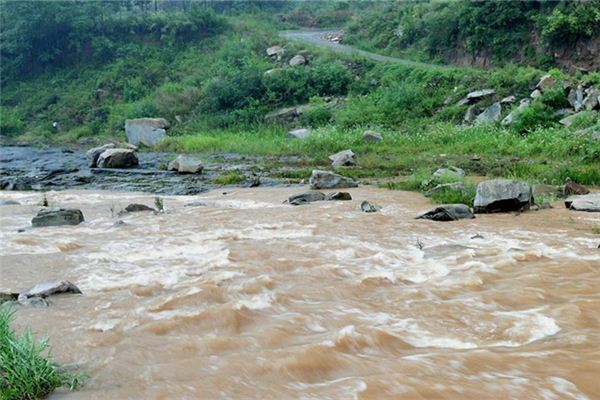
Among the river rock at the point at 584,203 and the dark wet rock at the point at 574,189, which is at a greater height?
the river rock at the point at 584,203

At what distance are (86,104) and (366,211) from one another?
3852 cm

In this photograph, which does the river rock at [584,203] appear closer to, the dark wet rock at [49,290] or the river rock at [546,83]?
the dark wet rock at [49,290]

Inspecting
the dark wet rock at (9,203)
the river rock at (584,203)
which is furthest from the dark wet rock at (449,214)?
the dark wet rock at (9,203)

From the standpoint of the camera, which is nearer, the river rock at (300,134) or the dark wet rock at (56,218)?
the dark wet rock at (56,218)

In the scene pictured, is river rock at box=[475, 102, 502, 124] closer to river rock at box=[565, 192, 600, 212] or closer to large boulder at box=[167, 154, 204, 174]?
large boulder at box=[167, 154, 204, 174]

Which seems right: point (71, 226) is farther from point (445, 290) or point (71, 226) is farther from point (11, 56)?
point (11, 56)

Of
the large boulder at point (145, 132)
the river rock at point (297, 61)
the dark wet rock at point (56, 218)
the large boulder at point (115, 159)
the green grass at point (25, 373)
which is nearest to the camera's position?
the green grass at point (25, 373)

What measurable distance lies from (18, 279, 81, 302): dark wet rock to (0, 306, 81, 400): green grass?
207 centimetres

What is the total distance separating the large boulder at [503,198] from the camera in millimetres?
10070

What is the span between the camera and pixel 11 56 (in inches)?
1875

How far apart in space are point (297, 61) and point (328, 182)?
2445 cm

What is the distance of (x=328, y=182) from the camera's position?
1492 centimetres

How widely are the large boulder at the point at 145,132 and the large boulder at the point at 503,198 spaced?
948 inches

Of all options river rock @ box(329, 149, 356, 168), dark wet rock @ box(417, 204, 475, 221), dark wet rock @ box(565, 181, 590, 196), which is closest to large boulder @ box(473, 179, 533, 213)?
dark wet rock @ box(417, 204, 475, 221)
